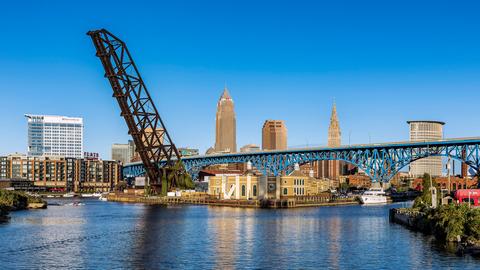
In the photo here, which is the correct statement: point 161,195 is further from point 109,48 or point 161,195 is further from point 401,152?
point 401,152

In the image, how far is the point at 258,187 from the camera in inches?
3969

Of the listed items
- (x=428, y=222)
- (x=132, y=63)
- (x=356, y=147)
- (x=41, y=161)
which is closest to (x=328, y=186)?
(x=356, y=147)

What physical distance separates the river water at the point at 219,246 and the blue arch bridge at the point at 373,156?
155 feet

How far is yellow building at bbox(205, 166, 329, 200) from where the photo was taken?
9912 cm

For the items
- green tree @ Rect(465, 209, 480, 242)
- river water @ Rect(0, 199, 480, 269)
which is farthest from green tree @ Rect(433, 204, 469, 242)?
river water @ Rect(0, 199, 480, 269)

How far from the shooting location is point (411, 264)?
35.0 m

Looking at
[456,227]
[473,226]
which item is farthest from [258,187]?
[473,226]

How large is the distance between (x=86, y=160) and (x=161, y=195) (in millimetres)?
93167

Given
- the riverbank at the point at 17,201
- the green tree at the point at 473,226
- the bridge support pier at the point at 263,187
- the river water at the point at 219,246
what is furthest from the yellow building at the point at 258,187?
the green tree at the point at 473,226

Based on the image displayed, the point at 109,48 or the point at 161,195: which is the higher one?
the point at 109,48

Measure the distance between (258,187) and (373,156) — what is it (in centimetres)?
3132

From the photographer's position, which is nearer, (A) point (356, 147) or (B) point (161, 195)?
(B) point (161, 195)

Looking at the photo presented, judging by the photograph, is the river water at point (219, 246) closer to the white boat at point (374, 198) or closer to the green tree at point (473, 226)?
the green tree at point (473, 226)

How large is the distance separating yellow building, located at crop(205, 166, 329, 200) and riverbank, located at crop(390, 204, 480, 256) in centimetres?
4934
